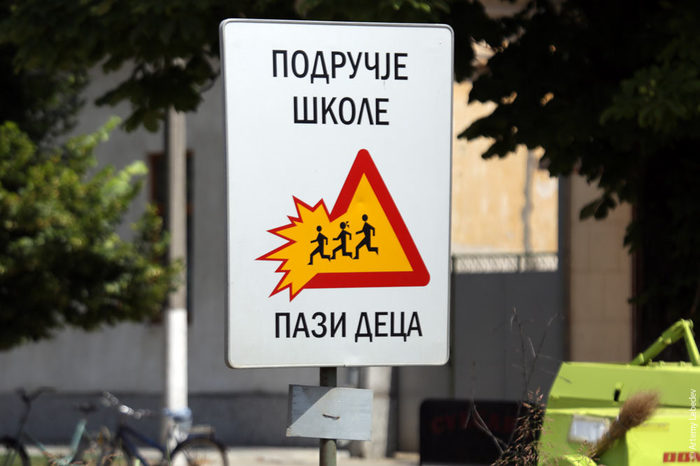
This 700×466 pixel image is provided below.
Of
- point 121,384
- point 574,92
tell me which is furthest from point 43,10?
point 121,384

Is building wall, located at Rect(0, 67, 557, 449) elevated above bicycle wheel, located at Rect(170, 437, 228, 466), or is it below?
above

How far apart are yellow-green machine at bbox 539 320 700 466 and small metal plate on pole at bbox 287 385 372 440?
115cm

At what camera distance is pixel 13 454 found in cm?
1360

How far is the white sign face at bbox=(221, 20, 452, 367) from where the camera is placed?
3.67 metres

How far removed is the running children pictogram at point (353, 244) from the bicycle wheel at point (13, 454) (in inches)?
417

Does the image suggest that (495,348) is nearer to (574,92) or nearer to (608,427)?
(574,92)

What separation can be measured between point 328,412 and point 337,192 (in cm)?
64

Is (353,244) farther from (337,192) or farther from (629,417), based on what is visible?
(629,417)

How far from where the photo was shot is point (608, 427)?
5.79 m

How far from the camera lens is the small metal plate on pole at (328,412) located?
372 centimetres

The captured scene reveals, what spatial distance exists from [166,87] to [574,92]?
3.25 meters

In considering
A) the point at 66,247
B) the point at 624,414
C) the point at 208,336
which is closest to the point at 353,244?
the point at 624,414

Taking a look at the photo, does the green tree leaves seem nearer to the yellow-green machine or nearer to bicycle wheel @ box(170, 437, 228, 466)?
bicycle wheel @ box(170, 437, 228, 466)

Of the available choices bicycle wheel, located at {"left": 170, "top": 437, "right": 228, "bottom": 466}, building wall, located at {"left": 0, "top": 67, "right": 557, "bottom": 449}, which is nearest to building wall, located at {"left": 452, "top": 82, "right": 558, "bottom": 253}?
building wall, located at {"left": 0, "top": 67, "right": 557, "bottom": 449}
